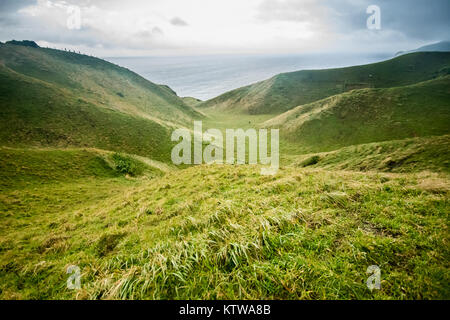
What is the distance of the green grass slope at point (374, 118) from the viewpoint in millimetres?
38688

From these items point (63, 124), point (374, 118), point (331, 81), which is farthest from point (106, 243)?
point (331, 81)

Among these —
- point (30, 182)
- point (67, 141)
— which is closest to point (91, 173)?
point (30, 182)

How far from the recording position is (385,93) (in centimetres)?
4984

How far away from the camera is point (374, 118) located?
43656mm

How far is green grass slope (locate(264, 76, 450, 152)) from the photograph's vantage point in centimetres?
3869

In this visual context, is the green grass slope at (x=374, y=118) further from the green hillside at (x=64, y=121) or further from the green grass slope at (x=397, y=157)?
the green hillside at (x=64, y=121)

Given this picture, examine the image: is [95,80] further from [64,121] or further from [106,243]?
[106,243]

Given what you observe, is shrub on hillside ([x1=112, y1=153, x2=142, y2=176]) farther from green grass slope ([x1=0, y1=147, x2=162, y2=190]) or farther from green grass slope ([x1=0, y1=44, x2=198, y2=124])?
green grass slope ([x1=0, y1=44, x2=198, y2=124])

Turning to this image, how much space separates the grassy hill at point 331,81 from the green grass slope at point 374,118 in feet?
161

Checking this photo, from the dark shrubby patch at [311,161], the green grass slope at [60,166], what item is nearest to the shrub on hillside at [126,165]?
the green grass slope at [60,166]

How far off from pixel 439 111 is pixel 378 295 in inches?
2443

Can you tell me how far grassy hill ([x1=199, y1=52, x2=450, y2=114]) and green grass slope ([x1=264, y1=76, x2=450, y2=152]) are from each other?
49.2 m
